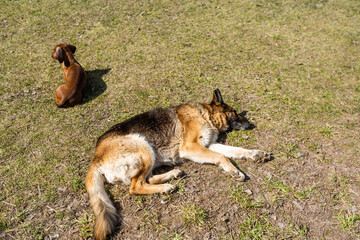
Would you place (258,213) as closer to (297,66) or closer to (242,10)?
(297,66)

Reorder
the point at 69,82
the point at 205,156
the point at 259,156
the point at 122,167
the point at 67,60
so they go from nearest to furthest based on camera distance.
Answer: the point at 122,167
the point at 205,156
the point at 259,156
the point at 69,82
the point at 67,60

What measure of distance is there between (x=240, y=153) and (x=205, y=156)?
693 mm

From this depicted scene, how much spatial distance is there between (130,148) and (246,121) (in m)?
2.53

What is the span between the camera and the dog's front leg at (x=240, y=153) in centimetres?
435

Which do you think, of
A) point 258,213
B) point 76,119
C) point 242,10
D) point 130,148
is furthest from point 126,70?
point 242,10

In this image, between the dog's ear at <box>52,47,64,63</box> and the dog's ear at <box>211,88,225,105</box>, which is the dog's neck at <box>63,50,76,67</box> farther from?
the dog's ear at <box>211,88,225,105</box>

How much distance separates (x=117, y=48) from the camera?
796 centimetres

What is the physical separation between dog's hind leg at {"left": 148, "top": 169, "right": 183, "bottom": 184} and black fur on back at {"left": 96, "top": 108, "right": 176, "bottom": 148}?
0.52m

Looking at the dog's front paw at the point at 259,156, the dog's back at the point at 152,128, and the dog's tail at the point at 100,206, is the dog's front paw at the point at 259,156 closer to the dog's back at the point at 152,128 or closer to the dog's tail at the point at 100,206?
the dog's back at the point at 152,128

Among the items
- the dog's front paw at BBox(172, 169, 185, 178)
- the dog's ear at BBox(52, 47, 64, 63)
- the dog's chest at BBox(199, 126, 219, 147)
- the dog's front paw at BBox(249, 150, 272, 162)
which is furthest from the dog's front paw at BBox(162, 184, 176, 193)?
the dog's ear at BBox(52, 47, 64, 63)

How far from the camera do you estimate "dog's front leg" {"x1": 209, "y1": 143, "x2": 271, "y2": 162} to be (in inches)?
171

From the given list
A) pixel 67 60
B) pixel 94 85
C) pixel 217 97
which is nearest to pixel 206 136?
pixel 217 97

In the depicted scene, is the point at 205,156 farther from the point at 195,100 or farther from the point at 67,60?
the point at 67,60

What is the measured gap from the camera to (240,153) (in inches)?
174
